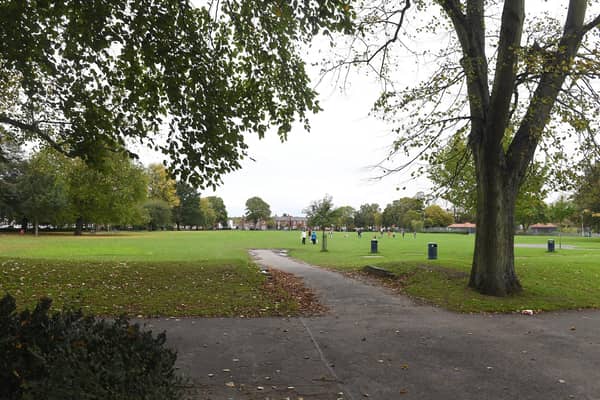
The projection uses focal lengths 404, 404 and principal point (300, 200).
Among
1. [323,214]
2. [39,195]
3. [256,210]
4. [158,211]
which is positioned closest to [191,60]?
[323,214]

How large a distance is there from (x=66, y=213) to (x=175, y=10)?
62673 mm

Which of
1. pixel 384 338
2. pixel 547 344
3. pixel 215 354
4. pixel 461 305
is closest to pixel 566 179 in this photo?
pixel 461 305

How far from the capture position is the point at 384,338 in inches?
277

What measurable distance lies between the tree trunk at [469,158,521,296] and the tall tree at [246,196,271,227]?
502 ft

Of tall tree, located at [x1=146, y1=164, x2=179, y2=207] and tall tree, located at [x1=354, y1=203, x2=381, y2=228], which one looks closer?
tall tree, located at [x1=146, y1=164, x2=179, y2=207]

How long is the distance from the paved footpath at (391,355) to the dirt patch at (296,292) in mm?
622

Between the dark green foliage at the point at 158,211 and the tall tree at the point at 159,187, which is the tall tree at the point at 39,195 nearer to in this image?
the dark green foliage at the point at 158,211

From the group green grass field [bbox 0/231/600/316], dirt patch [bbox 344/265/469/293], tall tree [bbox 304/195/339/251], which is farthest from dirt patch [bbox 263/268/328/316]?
tall tree [bbox 304/195/339/251]

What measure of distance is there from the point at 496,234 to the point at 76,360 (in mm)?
11086

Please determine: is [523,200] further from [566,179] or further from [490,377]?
[490,377]

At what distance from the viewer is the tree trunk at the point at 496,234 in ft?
36.6

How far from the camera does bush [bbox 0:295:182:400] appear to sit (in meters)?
2.29

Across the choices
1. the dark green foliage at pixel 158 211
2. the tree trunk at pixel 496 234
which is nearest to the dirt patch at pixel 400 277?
the tree trunk at pixel 496 234

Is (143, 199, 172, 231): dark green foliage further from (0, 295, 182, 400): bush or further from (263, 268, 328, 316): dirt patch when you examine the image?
(0, 295, 182, 400): bush
